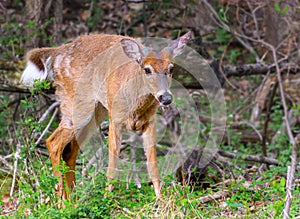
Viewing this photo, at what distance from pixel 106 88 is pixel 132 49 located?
0.69 meters

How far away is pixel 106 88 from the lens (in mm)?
6324

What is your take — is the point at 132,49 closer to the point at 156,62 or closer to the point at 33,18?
the point at 156,62

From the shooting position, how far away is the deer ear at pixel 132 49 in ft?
18.8

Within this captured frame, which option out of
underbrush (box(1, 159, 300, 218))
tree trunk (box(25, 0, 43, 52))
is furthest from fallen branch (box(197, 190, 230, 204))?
tree trunk (box(25, 0, 43, 52))

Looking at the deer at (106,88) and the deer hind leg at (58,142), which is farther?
the deer hind leg at (58,142)

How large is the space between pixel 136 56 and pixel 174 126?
3.92m

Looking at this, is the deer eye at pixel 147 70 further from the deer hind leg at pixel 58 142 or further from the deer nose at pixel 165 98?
the deer hind leg at pixel 58 142

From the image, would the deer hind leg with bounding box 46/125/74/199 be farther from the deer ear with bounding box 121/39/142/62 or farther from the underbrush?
the deer ear with bounding box 121/39/142/62

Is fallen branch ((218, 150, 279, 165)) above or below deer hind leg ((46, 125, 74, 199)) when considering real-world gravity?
below

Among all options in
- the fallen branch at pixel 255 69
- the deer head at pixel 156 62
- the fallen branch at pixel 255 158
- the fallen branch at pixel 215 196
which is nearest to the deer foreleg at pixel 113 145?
the deer head at pixel 156 62

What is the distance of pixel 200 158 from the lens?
22.1 ft

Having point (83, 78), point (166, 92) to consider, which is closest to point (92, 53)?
point (83, 78)

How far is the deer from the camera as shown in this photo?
576 centimetres

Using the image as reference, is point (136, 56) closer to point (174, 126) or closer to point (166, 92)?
point (166, 92)
